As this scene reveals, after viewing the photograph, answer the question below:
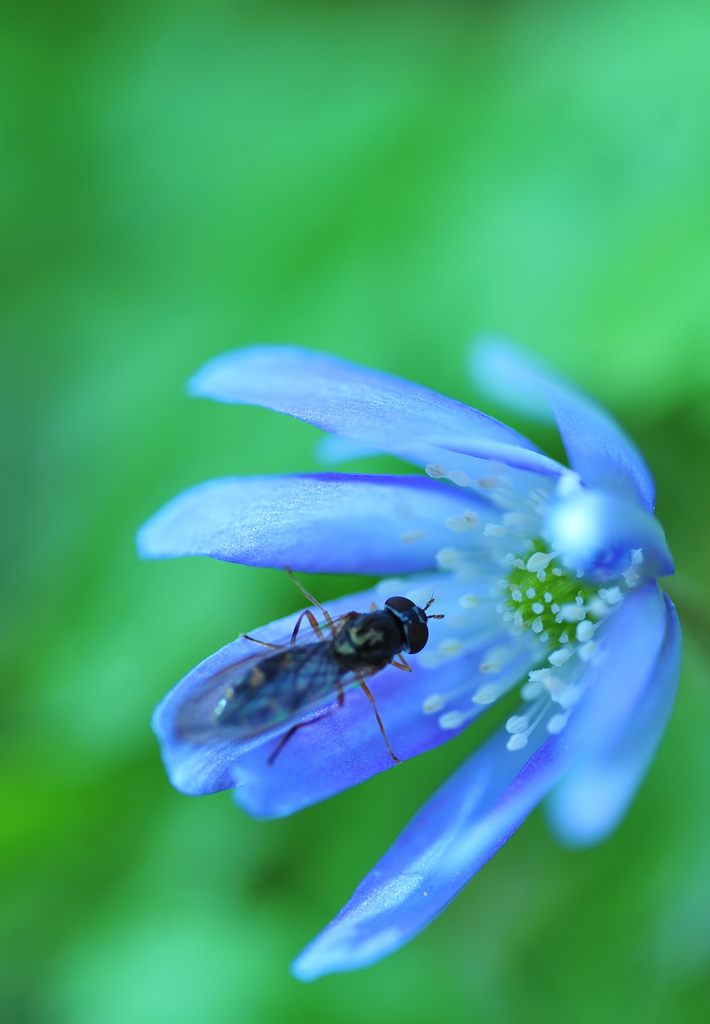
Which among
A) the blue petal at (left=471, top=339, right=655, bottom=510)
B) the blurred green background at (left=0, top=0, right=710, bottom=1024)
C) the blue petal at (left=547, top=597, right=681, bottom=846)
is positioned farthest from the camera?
the blurred green background at (left=0, top=0, right=710, bottom=1024)

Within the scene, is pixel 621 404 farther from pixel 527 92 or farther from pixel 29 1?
pixel 29 1

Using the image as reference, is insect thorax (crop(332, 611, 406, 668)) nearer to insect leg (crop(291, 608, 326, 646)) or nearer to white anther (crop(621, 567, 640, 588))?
insect leg (crop(291, 608, 326, 646))

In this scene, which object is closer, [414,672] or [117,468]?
[414,672]

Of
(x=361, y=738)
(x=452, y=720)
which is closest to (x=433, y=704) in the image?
(x=452, y=720)

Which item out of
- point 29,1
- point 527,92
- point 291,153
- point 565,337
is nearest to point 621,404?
point 565,337

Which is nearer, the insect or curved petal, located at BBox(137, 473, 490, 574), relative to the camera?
the insect

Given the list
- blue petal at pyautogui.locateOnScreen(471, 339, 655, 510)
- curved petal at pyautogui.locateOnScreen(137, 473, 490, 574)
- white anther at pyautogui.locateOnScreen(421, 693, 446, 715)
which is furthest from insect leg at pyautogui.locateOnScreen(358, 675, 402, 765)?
blue petal at pyautogui.locateOnScreen(471, 339, 655, 510)
